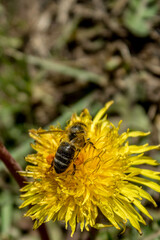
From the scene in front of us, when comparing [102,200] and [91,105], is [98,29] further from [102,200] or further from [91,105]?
[102,200]

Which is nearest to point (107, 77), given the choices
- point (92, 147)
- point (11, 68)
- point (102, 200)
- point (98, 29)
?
point (98, 29)

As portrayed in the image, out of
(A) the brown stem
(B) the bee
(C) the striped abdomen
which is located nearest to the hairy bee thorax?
(B) the bee

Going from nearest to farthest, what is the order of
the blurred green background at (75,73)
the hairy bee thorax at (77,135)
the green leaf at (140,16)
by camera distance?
the hairy bee thorax at (77,135), the blurred green background at (75,73), the green leaf at (140,16)

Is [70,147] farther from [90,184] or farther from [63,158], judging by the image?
[90,184]

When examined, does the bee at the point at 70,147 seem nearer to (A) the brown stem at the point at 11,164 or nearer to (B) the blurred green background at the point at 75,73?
(A) the brown stem at the point at 11,164

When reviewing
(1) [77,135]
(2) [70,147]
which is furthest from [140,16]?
(2) [70,147]

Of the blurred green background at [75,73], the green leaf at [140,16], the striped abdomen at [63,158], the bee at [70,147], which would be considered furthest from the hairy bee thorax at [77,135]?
the green leaf at [140,16]

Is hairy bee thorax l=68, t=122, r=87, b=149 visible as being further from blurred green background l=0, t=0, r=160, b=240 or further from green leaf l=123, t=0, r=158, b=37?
green leaf l=123, t=0, r=158, b=37
